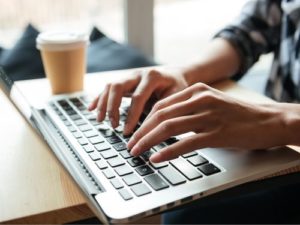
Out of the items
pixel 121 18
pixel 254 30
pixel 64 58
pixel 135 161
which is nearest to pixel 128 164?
pixel 135 161

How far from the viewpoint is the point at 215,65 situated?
934 millimetres

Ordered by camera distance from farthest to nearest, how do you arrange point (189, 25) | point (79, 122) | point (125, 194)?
point (189, 25) → point (79, 122) → point (125, 194)

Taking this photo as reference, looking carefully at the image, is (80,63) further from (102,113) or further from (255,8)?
(255,8)

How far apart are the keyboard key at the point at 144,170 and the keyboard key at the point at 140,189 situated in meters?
0.02

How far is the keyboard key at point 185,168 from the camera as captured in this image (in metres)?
0.52

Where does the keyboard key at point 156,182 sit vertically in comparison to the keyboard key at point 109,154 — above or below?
above

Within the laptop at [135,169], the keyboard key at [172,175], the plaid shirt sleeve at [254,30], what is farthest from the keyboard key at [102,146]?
the plaid shirt sleeve at [254,30]

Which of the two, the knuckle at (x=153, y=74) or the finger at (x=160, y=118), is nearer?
the finger at (x=160, y=118)

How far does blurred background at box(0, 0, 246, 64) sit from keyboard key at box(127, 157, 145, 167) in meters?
0.78

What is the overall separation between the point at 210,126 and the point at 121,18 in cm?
100

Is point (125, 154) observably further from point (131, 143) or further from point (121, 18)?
point (121, 18)

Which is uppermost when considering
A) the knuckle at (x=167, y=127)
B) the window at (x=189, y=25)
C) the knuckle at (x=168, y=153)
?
the knuckle at (x=167, y=127)

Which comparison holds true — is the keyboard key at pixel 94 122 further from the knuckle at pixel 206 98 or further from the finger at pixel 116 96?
the knuckle at pixel 206 98

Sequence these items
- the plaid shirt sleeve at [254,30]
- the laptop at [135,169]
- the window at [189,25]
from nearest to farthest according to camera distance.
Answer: the laptop at [135,169] → the plaid shirt sleeve at [254,30] → the window at [189,25]
